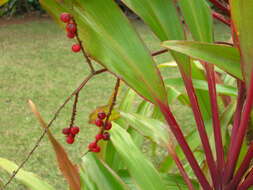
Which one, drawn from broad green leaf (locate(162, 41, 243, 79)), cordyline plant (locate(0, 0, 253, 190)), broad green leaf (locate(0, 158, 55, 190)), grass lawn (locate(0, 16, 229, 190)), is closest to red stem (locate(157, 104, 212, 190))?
cordyline plant (locate(0, 0, 253, 190))

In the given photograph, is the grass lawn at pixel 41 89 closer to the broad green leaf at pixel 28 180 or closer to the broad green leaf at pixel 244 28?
the broad green leaf at pixel 28 180

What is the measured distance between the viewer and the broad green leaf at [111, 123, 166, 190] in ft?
2.26

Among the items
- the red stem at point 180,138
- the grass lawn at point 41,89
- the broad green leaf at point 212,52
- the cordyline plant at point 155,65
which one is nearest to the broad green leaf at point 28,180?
the cordyline plant at point 155,65

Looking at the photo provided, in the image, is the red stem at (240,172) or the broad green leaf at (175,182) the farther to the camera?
the broad green leaf at (175,182)

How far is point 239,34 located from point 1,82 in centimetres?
269

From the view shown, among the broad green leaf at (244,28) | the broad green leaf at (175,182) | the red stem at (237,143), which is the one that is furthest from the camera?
the broad green leaf at (175,182)

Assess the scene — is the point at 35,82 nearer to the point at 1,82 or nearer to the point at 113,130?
the point at 1,82

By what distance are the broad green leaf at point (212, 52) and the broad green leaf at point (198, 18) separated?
109mm

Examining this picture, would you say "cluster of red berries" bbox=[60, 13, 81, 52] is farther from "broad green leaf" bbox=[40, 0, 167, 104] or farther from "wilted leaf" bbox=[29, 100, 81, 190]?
"wilted leaf" bbox=[29, 100, 81, 190]

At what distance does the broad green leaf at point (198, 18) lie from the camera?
646 millimetres

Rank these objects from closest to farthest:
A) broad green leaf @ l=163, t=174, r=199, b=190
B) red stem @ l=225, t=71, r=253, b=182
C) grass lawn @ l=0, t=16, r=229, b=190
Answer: red stem @ l=225, t=71, r=253, b=182, broad green leaf @ l=163, t=174, r=199, b=190, grass lawn @ l=0, t=16, r=229, b=190

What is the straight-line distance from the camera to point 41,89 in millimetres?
2955

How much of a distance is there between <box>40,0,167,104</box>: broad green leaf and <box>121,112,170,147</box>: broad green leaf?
0.29 ft

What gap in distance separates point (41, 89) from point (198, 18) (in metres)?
2.38
